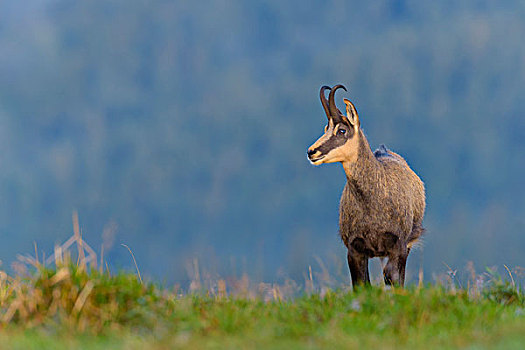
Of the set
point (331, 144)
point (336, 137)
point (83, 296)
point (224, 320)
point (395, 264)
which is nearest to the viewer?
point (224, 320)

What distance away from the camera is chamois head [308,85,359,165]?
29.2 ft

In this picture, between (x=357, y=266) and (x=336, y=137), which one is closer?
(x=336, y=137)

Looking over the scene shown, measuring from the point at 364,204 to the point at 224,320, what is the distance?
3936 millimetres

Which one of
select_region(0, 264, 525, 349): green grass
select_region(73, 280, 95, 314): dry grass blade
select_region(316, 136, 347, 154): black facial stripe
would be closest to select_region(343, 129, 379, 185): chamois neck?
select_region(316, 136, 347, 154): black facial stripe

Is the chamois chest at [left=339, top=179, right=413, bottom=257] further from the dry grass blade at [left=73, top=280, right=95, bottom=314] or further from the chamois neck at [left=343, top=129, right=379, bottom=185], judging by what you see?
the dry grass blade at [left=73, top=280, right=95, bottom=314]

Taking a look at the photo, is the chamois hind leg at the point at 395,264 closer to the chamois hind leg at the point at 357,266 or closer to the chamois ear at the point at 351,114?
the chamois hind leg at the point at 357,266

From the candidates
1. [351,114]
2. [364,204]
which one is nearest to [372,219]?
[364,204]

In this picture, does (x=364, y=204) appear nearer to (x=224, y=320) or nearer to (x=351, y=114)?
(x=351, y=114)

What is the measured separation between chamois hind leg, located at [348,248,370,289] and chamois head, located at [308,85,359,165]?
1.46 metres

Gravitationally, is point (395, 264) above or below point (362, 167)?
below

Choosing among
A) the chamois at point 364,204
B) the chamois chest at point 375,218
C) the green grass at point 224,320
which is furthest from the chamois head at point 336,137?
the green grass at point 224,320

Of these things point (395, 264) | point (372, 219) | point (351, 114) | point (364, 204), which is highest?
point (351, 114)

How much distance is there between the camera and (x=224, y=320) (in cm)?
596

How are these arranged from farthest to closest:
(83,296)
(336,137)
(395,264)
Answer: (395,264) → (336,137) → (83,296)
